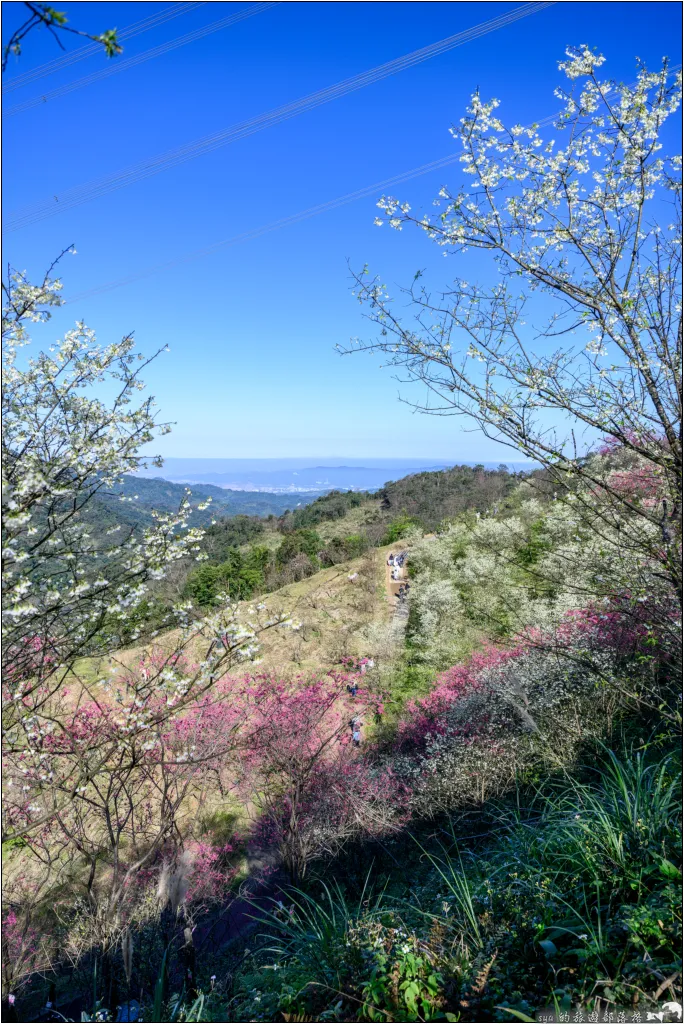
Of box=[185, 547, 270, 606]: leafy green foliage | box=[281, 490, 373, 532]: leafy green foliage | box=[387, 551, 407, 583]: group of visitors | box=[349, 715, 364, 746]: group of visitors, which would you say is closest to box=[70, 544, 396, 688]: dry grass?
box=[387, 551, 407, 583]: group of visitors

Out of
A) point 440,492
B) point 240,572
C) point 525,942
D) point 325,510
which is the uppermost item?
point 440,492

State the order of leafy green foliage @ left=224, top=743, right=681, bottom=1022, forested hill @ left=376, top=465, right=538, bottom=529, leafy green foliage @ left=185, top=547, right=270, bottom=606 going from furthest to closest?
leafy green foliage @ left=185, top=547, right=270, bottom=606 < forested hill @ left=376, top=465, right=538, bottom=529 < leafy green foliage @ left=224, top=743, right=681, bottom=1022

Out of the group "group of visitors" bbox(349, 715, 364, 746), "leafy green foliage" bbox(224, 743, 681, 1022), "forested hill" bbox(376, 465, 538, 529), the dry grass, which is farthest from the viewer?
"forested hill" bbox(376, 465, 538, 529)

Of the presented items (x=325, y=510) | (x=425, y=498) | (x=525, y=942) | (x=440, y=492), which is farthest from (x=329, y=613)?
(x=525, y=942)

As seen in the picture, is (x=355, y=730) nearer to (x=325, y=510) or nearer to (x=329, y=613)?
(x=329, y=613)

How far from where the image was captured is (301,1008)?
7.65 feet

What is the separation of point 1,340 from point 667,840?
482 cm

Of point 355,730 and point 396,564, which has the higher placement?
point 396,564

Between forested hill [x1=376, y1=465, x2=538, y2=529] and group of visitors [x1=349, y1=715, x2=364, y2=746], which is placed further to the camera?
forested hill [x1=376, y1=465, x2=538, y2=529]

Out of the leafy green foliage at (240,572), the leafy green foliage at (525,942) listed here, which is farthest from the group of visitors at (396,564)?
the leafy green foliage at (525,942)

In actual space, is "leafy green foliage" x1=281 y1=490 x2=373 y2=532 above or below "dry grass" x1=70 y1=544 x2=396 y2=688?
above

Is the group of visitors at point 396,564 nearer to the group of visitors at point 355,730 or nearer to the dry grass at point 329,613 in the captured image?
the dry grass at point 329,613

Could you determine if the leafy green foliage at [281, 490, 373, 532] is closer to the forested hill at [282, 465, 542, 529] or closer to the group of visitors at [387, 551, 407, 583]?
the forested hill at [282, 465, 542, 529]

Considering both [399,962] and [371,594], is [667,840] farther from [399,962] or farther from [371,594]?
[371,594]
